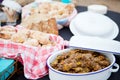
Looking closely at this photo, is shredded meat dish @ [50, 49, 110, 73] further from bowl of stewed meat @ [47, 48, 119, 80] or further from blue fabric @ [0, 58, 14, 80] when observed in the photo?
blue fabric @ [0, 58, 14, 80]

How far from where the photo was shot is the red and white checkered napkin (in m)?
0.71

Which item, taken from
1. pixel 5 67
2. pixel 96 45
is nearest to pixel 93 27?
pixel 96 45

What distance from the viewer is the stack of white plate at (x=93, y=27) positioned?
0.91 m

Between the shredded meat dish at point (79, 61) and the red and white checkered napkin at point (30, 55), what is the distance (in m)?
0.04

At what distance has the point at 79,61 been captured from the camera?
68 centimetres

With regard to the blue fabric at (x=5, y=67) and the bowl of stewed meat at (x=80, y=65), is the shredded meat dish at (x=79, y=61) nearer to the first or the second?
the bowl of stewed meat at (x=80, y=65)

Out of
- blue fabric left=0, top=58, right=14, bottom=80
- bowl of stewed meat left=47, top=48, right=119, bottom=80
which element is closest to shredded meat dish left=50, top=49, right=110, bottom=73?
bowl of stewed meat left=47, top=48, right=119, bottom=80

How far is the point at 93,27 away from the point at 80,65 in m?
0.29

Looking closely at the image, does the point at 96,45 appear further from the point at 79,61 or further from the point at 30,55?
the point at 30,55

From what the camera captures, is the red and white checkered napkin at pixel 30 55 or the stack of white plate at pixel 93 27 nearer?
the red and white checkered napkin at pixel 30 55

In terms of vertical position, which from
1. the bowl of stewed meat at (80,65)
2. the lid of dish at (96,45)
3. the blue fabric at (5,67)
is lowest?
the blue fabric at (5,67)

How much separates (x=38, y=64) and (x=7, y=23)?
0.38m

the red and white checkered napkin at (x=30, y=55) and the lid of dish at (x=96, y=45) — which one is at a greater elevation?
the lid of dish at (x=96, y=45)

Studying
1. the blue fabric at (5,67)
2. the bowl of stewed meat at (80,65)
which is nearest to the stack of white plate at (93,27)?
the bowl of stewed meat at (80,65)
